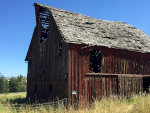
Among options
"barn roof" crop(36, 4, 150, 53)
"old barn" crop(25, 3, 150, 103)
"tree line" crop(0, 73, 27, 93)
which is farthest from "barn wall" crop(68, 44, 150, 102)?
"tree line" crop(0, 73, 27, 93)

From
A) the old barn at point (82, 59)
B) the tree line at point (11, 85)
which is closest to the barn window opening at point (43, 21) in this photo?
the old barn at point (82, 59)

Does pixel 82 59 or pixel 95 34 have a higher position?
pixel 95 34

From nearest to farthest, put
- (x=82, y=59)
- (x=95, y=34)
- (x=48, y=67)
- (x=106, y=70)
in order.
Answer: (x=82, y=59), (x=106, y=70), (x=95, y=34), (x=48, y=67)

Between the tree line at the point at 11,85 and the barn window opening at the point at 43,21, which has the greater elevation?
the barn window opening at the point at 43,21

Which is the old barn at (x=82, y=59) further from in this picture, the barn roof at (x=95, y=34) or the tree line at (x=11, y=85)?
the tree line at (x=11, y=85)

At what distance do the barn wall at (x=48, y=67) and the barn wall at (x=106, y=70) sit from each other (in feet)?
1.92

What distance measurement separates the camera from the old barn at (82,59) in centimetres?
1289

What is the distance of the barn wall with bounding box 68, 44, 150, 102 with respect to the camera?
41.6 feet

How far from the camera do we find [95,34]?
15.1 meters

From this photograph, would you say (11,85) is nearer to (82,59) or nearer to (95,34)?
(95,34)

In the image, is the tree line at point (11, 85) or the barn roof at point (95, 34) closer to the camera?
the barn roof at point (95, 34)

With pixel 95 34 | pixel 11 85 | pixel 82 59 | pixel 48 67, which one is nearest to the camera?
pixel 82 59

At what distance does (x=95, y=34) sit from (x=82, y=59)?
2.93m

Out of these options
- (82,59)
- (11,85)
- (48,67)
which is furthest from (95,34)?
(11,85)
